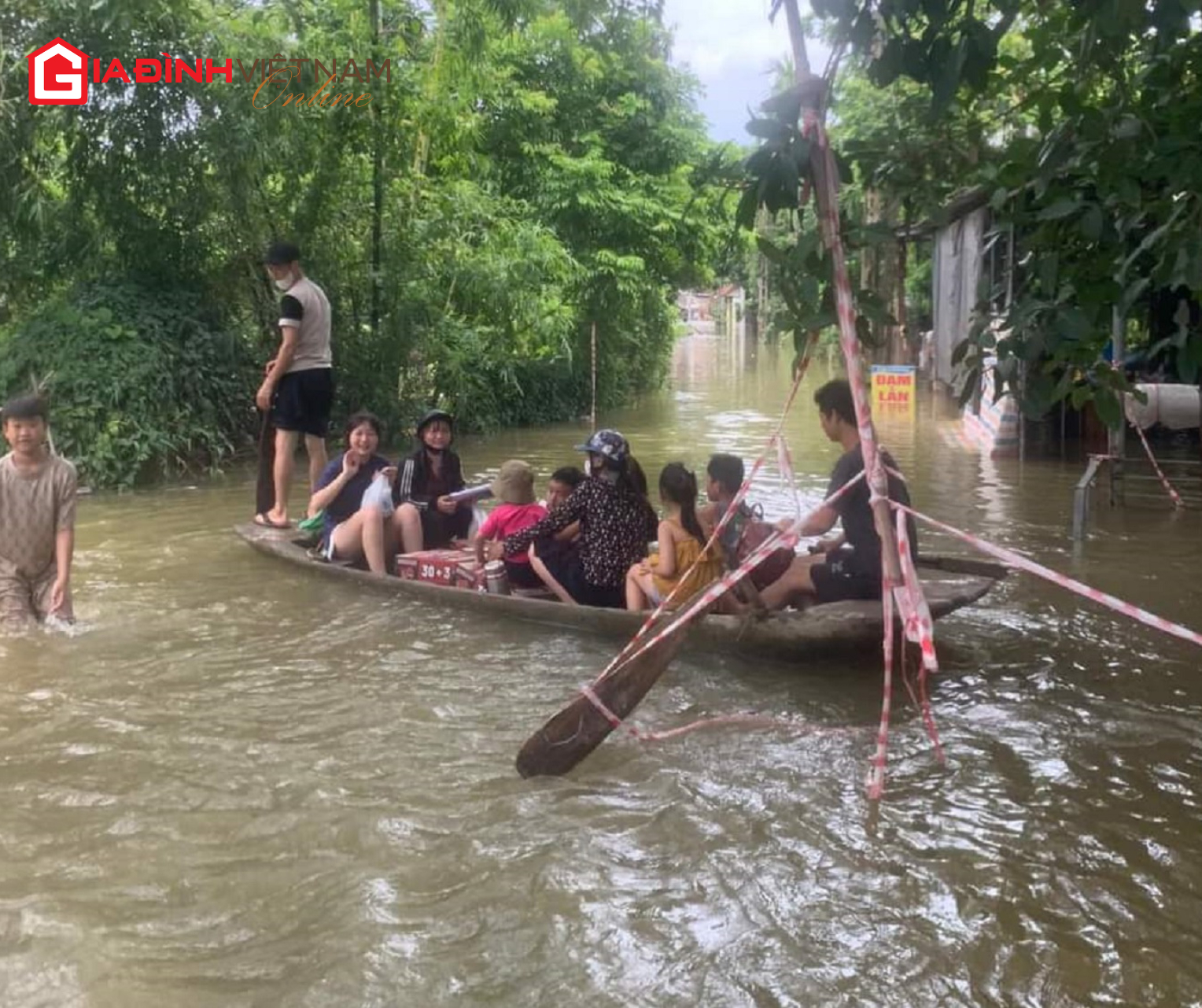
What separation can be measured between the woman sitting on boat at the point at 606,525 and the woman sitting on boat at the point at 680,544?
15.2 inches

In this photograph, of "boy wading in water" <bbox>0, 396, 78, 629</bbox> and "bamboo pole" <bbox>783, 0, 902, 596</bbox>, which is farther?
"boy wading in water" <bbox>0, 396, 78, 629</bbox>

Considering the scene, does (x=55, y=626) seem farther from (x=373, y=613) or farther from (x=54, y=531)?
(x=373, y=613)

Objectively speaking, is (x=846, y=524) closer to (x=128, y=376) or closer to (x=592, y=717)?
(x=592, y=717)

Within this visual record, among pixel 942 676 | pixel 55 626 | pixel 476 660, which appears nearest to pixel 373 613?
pixel 476 660

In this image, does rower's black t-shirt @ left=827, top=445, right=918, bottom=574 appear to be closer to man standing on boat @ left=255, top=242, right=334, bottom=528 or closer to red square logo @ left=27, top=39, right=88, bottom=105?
man standing on boat @ left=255, top=242, right=334, bottom=528

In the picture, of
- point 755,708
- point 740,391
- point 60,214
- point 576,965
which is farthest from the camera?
point 740,391

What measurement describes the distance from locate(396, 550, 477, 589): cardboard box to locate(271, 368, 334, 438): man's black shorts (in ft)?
6.91

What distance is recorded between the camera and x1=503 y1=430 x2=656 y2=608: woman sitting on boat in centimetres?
637

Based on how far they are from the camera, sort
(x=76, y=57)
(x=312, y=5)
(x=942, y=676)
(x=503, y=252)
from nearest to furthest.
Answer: (x=942, y=676) < (x=76, y=57) < (x=312, y=5) < (x=503, y=252)

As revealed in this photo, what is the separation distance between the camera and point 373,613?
22.6 feet

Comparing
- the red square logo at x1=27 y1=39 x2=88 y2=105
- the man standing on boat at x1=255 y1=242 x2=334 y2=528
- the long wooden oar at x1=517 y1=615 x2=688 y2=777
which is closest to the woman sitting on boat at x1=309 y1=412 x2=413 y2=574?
the man standing on boat at x1=255 y1=242 x2=334 y2=528

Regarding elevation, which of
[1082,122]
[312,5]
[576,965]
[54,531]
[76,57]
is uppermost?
[312,5]

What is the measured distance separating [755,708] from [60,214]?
9385mm

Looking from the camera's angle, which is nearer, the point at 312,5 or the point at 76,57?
the point at 76,57
